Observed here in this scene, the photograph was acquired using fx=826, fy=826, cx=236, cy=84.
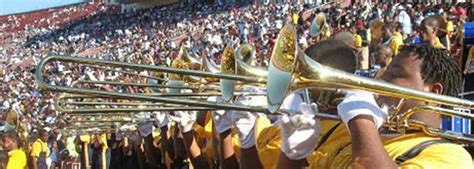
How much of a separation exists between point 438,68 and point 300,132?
0.49m

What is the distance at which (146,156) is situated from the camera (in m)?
6.62

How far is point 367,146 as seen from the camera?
2.18 m

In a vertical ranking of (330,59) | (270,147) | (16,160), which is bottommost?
(16,160)

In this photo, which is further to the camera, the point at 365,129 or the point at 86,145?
the point at 86,145

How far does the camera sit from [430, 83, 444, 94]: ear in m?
2.58

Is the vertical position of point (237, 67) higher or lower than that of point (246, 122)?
higher

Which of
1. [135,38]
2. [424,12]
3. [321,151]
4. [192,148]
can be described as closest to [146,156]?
[192,148]

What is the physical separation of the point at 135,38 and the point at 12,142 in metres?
27.9

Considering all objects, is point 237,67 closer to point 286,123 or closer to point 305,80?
point 286,123

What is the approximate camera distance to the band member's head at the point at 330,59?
268cm

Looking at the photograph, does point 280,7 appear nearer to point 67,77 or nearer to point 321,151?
point 67,77

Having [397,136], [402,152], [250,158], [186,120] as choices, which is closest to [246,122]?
[250,158]

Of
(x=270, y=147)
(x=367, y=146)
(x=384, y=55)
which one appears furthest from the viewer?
(x=384, y=55)

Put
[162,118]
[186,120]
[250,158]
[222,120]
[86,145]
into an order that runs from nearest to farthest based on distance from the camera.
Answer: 1. [250,158]
2. [222,120]
3. [186,120]
4. [162,118]
5. [86,145]
